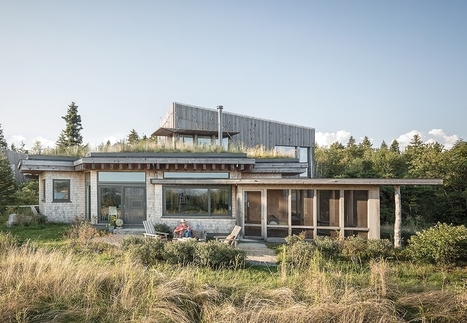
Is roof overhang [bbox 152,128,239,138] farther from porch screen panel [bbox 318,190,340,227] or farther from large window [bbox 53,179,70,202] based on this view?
porch screen panel [bbox 318,190,340,227]

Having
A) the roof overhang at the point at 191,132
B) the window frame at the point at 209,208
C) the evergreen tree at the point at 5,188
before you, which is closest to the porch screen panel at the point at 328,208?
the window frame at the point at 209,208

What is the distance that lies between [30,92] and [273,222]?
1216 cm

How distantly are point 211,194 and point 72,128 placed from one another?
31.7 meters

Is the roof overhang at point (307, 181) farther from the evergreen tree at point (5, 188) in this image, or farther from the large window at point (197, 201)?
the evergreen tree at point (5, 188)

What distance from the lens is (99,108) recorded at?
1597 cm

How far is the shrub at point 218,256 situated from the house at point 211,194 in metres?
4.27

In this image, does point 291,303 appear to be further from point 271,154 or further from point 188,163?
point 271,154

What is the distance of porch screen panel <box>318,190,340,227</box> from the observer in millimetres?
11166

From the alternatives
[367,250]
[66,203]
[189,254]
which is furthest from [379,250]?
[66,203]

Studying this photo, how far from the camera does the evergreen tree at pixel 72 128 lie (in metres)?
37.4

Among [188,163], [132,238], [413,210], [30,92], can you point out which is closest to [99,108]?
[30,92]

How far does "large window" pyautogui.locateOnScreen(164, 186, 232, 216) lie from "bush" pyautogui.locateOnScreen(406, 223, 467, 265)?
7.40 meters

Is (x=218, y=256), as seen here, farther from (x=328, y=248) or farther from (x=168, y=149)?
(x=168, y=149)

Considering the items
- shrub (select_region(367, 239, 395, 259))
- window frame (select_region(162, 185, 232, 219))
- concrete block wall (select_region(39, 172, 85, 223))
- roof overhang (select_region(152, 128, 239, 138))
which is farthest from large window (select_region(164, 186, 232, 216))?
roof overhang (select_region(152, 128, 239, 138))
